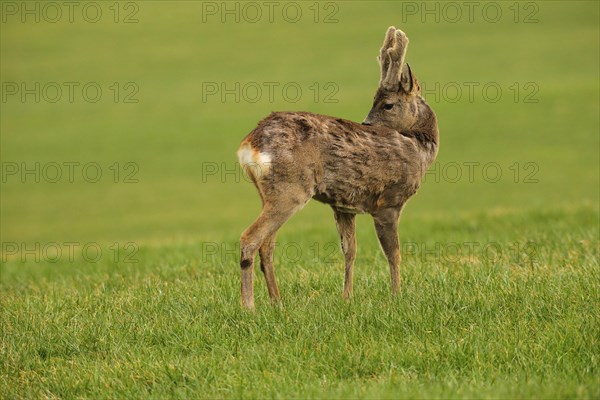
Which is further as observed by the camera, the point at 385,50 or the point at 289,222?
the point at 289,222

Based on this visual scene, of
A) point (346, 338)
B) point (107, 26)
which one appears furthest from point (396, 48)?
point (107, 26)

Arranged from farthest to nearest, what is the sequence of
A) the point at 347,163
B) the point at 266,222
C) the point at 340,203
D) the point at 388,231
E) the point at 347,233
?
1. the point at 347,233
2. the point at 388,231
3. the point at 340,203
4. the point at 347,163
5. the point at 266,222

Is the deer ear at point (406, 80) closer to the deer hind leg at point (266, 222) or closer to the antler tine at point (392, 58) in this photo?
the antler tine at point (392, 58)

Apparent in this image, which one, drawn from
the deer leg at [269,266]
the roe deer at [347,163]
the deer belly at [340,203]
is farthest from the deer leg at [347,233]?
the deer leg at [269,266]

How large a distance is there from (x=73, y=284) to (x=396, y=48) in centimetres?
429

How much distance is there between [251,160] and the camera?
746cm

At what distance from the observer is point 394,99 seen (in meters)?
8.44

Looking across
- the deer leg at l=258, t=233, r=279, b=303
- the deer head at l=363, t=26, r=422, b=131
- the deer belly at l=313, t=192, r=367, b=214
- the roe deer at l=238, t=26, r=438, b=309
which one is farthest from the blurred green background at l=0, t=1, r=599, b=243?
the deer leg at l=258, t=233, r=279, b=303

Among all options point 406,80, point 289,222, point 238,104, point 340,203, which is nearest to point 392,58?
point 406,80

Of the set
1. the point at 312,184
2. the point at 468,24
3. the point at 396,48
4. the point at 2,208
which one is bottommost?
the point at 2,208

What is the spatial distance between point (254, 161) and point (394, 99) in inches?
63.3

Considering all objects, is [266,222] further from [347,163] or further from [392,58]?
[392,58]

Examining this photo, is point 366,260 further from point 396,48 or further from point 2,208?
point 2,208

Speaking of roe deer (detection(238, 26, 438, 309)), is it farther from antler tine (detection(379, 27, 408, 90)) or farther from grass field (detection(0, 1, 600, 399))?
grass field (detection(0, 1, 600, 399))
